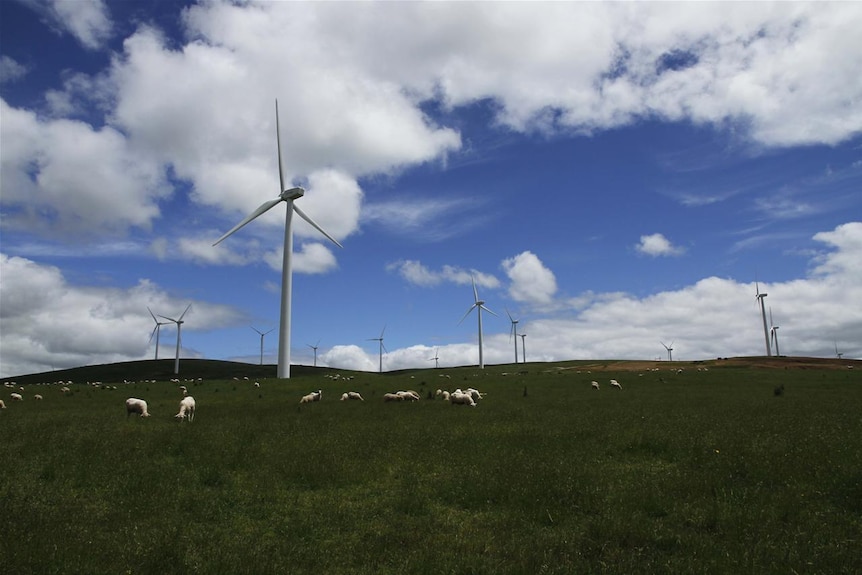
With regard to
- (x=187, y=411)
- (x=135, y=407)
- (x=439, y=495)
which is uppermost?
(x=135, y=407)

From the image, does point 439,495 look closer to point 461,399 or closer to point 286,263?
point 461,399

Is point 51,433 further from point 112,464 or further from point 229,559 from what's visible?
point 229,559

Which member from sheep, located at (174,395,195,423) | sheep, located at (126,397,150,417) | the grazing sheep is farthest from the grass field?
the grazing sheep

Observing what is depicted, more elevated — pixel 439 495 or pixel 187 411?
pixel 187 411

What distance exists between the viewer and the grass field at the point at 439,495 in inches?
346

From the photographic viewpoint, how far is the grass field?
878 cm

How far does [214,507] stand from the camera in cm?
1159

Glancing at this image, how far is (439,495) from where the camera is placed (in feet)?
40.9

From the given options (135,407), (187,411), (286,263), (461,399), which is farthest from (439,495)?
(286,263)

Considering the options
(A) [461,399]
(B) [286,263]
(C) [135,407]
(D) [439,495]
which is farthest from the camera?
(B) [286,263]

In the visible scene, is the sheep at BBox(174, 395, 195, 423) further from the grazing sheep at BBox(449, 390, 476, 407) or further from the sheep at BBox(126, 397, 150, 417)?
the grazing sheep at BBox(449, 390, 476, 407)

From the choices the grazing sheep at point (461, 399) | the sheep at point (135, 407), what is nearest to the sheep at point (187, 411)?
the sheep at point (135, 407)

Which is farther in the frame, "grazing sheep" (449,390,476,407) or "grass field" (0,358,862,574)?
"grazing sheep" (449,390,476,407)

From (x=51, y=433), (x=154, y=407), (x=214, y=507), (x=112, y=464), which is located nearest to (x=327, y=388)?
(x=154, y=407)
